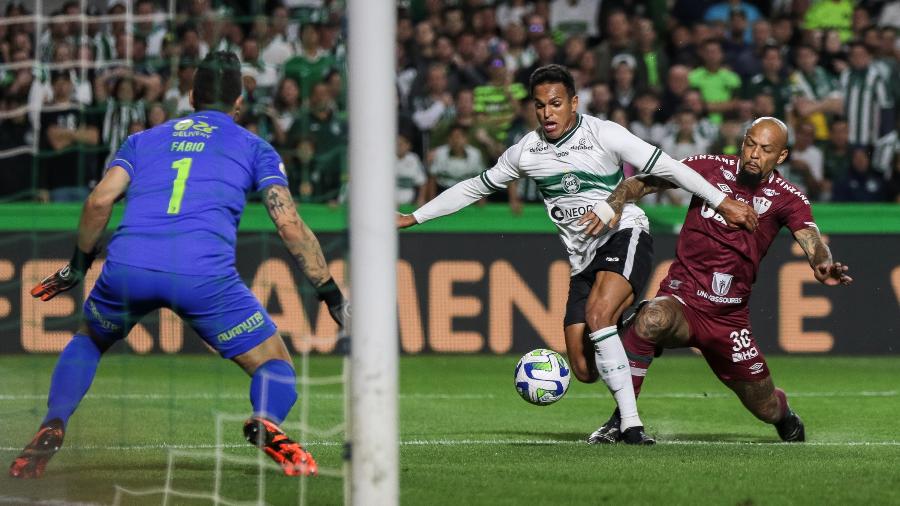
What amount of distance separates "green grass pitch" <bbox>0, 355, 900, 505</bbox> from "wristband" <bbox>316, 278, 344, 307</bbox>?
822 millimetres

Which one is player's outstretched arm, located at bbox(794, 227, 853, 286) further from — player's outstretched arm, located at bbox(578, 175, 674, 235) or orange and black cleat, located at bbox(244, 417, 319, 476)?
orange and black cleat, located at bbox(244, 417, 319, 476)

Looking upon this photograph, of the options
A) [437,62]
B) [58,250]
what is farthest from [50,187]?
[437,62]

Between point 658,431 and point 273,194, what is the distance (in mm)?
3601

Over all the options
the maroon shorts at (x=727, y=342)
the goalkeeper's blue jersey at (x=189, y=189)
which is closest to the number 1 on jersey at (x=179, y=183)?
the goalkeeper's blue jersey at (x=189, y=189)

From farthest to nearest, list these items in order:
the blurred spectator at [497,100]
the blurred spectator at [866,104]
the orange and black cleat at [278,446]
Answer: the blurred spectator at [866,104] → the blurred spectator at [497,100] → the orange and black cleat at [278,446]

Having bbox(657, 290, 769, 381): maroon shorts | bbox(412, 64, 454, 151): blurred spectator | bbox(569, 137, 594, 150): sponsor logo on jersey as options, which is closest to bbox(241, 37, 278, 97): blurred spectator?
bbox(569, 137, 594, 150): sponsor logo on jersey

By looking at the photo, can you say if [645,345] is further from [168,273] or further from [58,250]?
[58,250]

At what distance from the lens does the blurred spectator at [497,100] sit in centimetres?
1531

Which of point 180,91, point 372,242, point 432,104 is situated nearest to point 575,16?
point 432,104

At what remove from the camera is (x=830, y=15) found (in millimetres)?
17562

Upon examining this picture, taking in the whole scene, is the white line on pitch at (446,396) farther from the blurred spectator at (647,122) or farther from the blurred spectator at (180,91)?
the blurred spectator at (647,122)

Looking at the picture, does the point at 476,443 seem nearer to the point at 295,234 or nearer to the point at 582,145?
the point at 582,145

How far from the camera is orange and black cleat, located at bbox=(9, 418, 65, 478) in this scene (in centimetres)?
700

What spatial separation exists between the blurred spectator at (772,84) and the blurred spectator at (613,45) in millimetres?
1370
